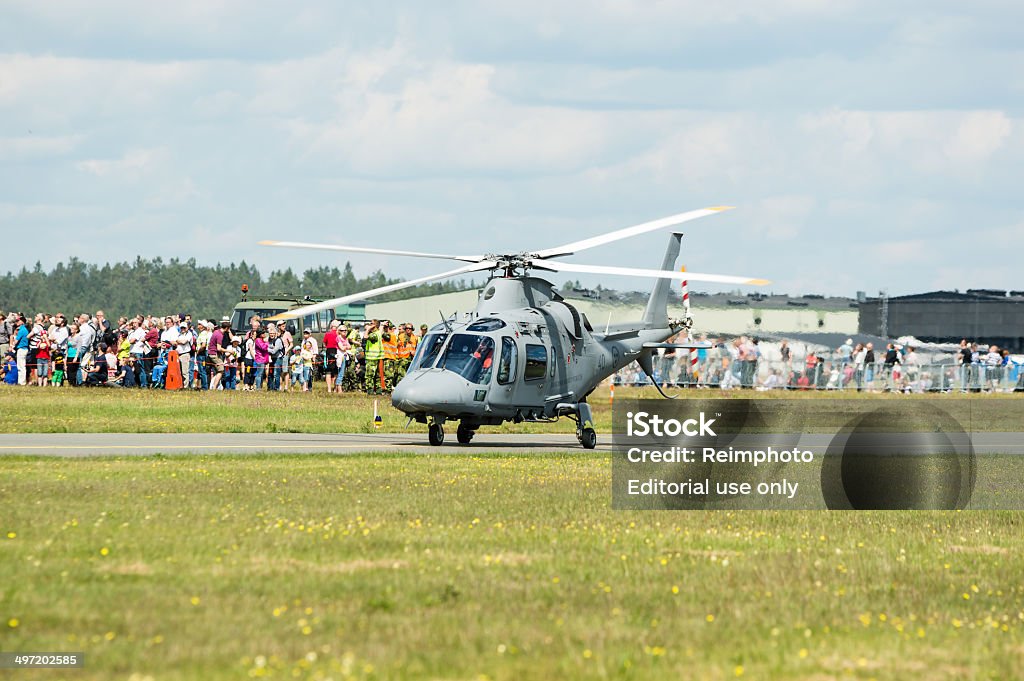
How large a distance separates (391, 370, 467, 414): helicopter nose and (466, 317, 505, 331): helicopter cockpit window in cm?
117

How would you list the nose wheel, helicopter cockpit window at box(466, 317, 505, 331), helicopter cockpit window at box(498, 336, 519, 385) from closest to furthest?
helicopter cockpit window at box(498, 336, 519, 385) < helicopter cockpit window at box(466, 317, 505, 331) < the nose wheel

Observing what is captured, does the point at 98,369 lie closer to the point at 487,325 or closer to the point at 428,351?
the point at 428,351

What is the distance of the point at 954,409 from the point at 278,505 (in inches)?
960

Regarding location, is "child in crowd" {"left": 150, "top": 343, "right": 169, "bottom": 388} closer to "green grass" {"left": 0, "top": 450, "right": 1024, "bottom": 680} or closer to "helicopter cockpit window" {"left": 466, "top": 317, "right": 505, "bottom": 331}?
"helicopter cockpit window" {"left": 466, "top": 317, "right": 505, "bottom": 331}

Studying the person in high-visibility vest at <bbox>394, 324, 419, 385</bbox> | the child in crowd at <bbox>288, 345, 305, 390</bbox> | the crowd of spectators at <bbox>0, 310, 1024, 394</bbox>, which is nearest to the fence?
the crowd of spectators at <bbox>0, 310, 1024, 394</bbox>

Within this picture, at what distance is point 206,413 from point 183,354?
723 cm

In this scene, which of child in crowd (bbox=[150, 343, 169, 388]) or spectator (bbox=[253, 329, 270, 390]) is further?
spectator (bbox=[253, 329, 270, 390])

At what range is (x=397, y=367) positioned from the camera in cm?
Result: 3991

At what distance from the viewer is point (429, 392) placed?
2553cm

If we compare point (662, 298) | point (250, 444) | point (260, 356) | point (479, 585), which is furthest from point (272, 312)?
point (479, 585)

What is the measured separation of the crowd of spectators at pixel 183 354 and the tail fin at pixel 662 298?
8.37m

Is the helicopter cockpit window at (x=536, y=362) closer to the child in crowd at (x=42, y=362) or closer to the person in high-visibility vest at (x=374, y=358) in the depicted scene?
the person in high-visibility vest at (x=374, y=358)

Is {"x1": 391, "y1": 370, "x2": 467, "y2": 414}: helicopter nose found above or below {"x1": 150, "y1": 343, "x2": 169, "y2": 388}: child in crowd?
below

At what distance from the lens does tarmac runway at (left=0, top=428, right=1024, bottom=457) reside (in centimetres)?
2323
